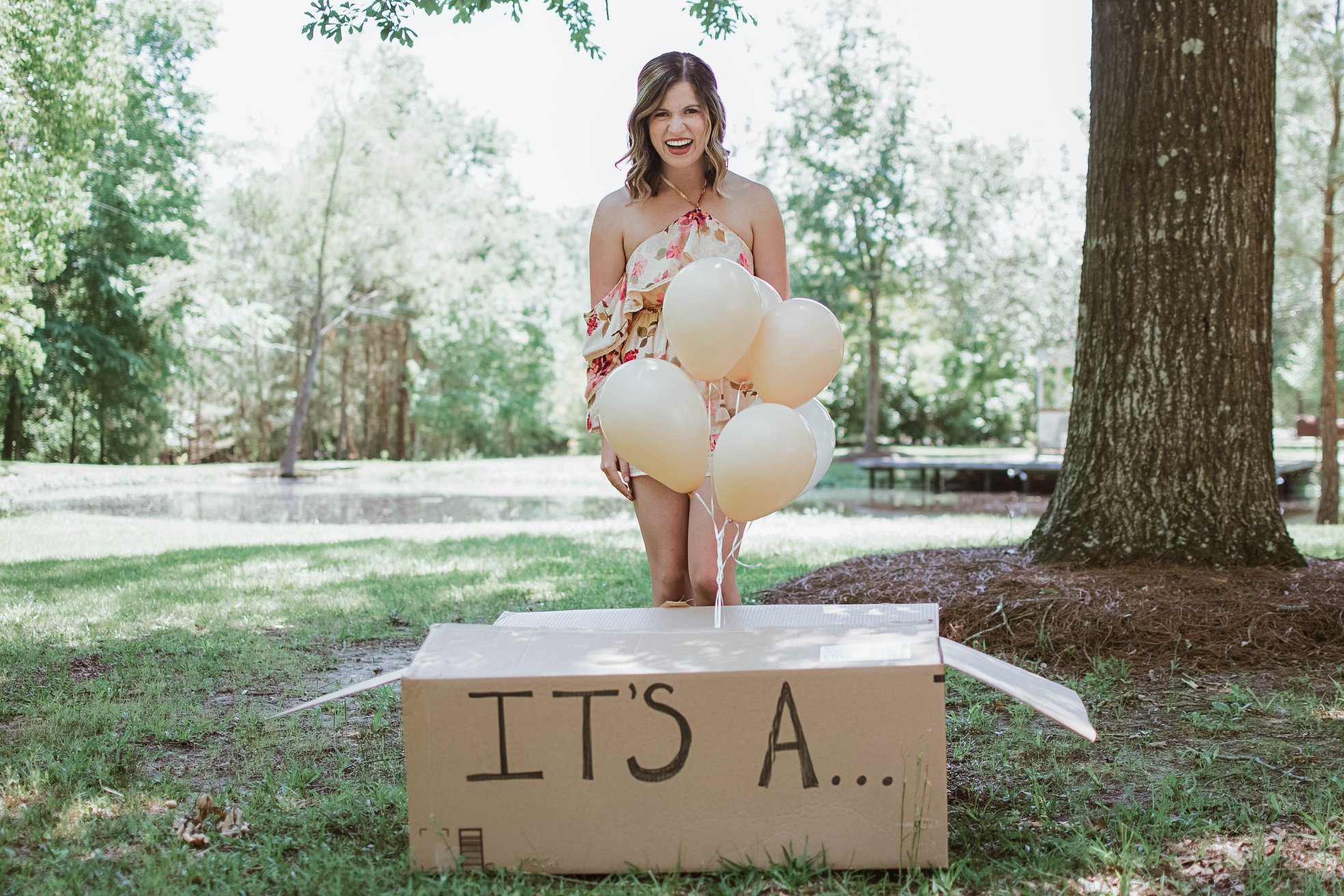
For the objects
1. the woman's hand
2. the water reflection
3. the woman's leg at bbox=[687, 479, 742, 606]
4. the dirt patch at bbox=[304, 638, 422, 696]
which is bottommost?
the water reflection

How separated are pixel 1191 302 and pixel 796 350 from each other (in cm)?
236

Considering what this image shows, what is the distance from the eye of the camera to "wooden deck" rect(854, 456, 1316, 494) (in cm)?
1442

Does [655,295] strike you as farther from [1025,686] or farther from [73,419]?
[73,419]

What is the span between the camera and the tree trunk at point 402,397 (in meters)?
26.9

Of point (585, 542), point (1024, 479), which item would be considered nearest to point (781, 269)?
point (585, 542)

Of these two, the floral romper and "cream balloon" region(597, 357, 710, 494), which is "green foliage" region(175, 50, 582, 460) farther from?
"cream balloon" region(597, 357, 710, 494)

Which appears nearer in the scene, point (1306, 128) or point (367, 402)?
point (1306, 128)

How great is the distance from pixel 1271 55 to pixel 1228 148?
1.55ft

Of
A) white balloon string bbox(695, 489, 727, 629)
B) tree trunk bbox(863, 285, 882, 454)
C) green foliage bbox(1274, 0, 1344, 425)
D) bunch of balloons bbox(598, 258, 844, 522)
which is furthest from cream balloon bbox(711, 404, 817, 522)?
tree trunk bbox(863, 285, 882, 454)

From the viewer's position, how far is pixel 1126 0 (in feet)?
13.1

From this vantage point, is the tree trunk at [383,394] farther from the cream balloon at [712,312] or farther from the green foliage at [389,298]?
the cream balloon at [712,312]

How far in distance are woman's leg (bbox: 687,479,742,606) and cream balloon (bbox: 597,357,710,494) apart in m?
0.31

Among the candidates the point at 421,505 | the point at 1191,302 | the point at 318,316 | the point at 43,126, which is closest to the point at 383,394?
the point at 318,316

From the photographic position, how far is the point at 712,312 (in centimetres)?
214
